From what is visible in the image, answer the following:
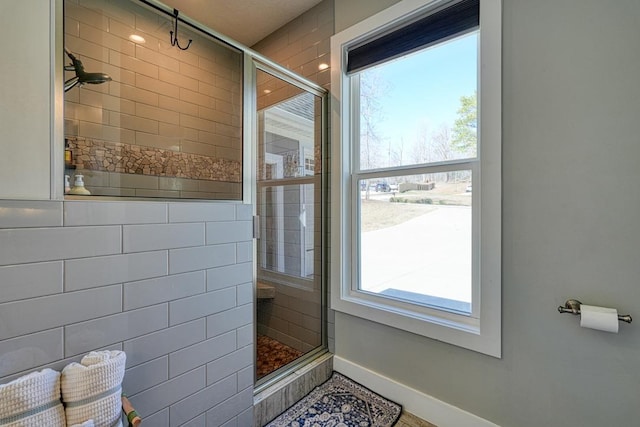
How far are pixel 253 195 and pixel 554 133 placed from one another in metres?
1.48

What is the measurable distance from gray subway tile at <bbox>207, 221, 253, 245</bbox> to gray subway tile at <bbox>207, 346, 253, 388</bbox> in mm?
574

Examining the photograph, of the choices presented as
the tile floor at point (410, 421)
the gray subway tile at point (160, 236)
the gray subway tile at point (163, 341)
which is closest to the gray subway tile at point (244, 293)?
the gray subway tile at point (163, 341)

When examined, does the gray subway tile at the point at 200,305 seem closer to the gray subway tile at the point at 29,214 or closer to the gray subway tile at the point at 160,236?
the gray subway tile at the point at 160,236

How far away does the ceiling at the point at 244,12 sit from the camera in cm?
213

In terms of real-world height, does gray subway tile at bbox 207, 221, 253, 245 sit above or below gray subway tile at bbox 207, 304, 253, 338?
above

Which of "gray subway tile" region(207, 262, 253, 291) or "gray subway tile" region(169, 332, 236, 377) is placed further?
"gray subway tile" region(207, 262, 253, 291)

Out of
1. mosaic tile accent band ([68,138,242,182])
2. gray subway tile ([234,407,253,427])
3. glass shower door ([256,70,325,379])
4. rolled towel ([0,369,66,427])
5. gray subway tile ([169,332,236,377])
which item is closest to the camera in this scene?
rolled towel ([0,369,66,427])

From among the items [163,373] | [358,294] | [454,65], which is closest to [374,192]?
[358,294]

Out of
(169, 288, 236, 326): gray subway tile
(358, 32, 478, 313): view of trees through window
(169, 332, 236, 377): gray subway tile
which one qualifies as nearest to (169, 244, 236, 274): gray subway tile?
(169, 288, 236, 326): gray subway tile

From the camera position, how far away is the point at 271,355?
5.88ft

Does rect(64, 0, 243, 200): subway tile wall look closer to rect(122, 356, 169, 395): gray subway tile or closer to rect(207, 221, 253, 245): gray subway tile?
rect(207, 221, 253, 245): gray subway tile

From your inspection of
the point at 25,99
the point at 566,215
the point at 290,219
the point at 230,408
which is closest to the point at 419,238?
the point at 566,215

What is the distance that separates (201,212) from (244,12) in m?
1.82

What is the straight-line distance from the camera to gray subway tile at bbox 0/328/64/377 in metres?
0.85
